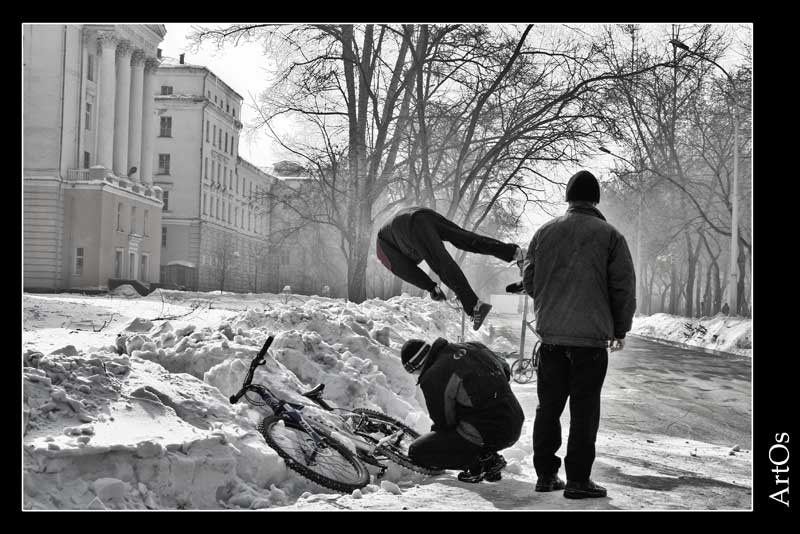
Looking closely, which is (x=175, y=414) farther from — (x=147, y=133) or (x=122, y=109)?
(x=147, y=133)

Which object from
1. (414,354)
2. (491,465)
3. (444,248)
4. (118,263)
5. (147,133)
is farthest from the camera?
(147,133)

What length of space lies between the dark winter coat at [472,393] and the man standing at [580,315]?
318 mm

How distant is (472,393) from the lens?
604 cm

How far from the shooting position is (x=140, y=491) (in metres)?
5.21

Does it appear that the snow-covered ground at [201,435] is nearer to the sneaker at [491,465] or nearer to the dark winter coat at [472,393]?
the sneaker at [491,465]

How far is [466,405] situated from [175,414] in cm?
208

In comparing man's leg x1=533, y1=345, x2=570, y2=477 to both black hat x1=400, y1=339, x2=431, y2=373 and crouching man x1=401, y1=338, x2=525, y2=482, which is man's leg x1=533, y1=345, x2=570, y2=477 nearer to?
crouching man x1=401, y1=338, x2=525, y2=482

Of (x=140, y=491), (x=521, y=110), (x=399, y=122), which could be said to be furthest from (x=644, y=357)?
(x=140, y=491)

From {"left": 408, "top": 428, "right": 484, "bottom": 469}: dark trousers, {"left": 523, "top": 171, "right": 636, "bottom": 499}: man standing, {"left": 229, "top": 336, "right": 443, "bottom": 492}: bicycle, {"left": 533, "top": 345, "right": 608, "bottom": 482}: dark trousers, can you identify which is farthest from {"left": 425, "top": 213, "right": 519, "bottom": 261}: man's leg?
{"left": 229, "top": 336, "right": 443, "bottom": 492}: bicycle

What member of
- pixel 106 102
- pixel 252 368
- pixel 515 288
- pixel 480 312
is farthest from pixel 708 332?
pixel 106 102

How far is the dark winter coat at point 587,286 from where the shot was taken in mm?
5711
